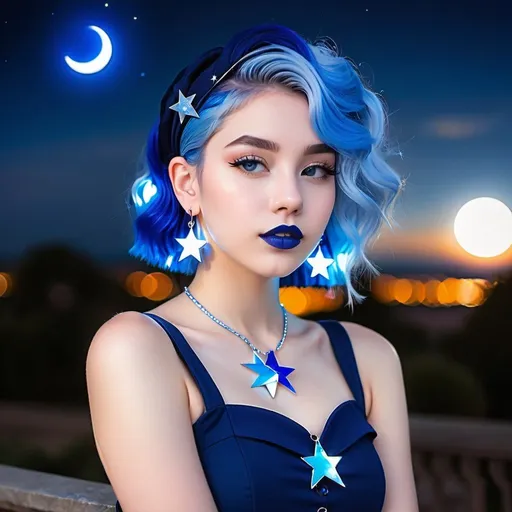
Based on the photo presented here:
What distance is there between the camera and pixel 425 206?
457cm

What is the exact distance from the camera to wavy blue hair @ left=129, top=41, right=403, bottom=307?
5.09ft

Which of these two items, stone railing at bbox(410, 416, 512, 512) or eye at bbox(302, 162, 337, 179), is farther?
stone railing at bbox(410, 416, 512, 512)

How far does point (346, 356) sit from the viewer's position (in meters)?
1.75

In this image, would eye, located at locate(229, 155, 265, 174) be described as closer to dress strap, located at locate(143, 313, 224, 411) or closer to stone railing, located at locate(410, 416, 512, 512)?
dress strap, located at locate(143, 313, 224, 411)

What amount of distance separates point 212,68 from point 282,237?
1.25 ft

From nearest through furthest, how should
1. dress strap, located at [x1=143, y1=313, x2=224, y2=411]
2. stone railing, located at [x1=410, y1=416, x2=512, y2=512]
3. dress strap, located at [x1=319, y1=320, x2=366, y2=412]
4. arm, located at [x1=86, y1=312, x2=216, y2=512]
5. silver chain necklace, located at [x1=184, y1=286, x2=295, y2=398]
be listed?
1. arm, located at [x1=86, y1=312, x2=216, y2=512]
2. dress strap, located at [x1=143, y1=313, x2=224, y2=411]
3. silver chain necklace, located at [x1=184, y1=286, x2=295, y2=398]
4. dress strap, located at [x1=319, y1=320, x2=366, y2=412]
5. stone railing, located at [x1=410, y1=416, x2=512, y2=512]

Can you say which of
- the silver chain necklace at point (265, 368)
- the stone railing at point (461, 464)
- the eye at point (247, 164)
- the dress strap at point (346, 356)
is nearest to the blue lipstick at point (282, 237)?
the eye at point (247, 164)

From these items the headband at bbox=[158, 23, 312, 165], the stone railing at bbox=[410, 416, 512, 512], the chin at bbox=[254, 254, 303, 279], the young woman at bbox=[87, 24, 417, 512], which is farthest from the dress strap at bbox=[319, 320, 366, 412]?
the stone railing at bbox=[410, 416, 512, 512]

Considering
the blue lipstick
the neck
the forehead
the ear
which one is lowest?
the neck

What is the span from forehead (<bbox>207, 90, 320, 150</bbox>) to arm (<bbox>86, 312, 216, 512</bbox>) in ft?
1.39

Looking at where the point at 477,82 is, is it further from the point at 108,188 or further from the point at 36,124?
the point at 36,124

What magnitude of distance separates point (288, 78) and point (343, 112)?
14cm

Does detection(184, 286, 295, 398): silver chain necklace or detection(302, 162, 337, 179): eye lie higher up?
detection(302, 162, 337, 179): eye

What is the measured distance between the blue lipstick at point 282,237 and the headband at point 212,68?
0.29m
